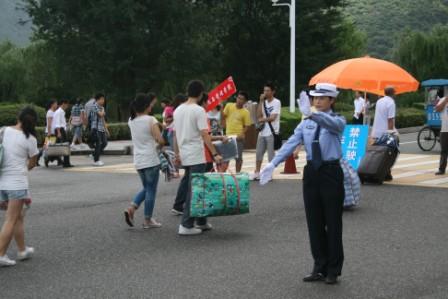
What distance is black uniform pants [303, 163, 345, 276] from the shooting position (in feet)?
22.0

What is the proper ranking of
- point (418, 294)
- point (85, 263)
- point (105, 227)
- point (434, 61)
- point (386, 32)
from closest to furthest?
point (418, 294), point (85, 263), point (105, 227), point (434, 61), point (386, 32)

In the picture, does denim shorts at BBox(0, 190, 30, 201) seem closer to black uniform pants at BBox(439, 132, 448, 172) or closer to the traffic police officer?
the traffic police officer

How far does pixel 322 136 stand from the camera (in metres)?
6.79

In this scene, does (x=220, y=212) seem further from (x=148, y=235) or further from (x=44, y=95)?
(x=44, y=95)

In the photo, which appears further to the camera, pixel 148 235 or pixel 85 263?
pixel 148 235

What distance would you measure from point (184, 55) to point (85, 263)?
3556 centimetres

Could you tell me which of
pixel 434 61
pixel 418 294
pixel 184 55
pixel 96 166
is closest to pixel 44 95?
pixel 184 55

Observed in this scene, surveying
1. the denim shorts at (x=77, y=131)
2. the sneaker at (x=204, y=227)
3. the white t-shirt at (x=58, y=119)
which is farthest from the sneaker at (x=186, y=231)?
the denim shorts at (x=77, y=131)

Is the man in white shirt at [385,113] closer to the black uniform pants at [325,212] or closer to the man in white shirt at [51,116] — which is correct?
the black uniform pants at [325,212]

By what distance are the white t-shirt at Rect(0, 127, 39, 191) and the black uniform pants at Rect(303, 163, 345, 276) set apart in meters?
2.81

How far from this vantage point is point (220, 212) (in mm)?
9195

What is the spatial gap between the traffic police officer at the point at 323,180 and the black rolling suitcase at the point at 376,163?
22.9ft

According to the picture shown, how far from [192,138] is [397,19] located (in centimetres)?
9209

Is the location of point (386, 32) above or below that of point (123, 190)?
above
